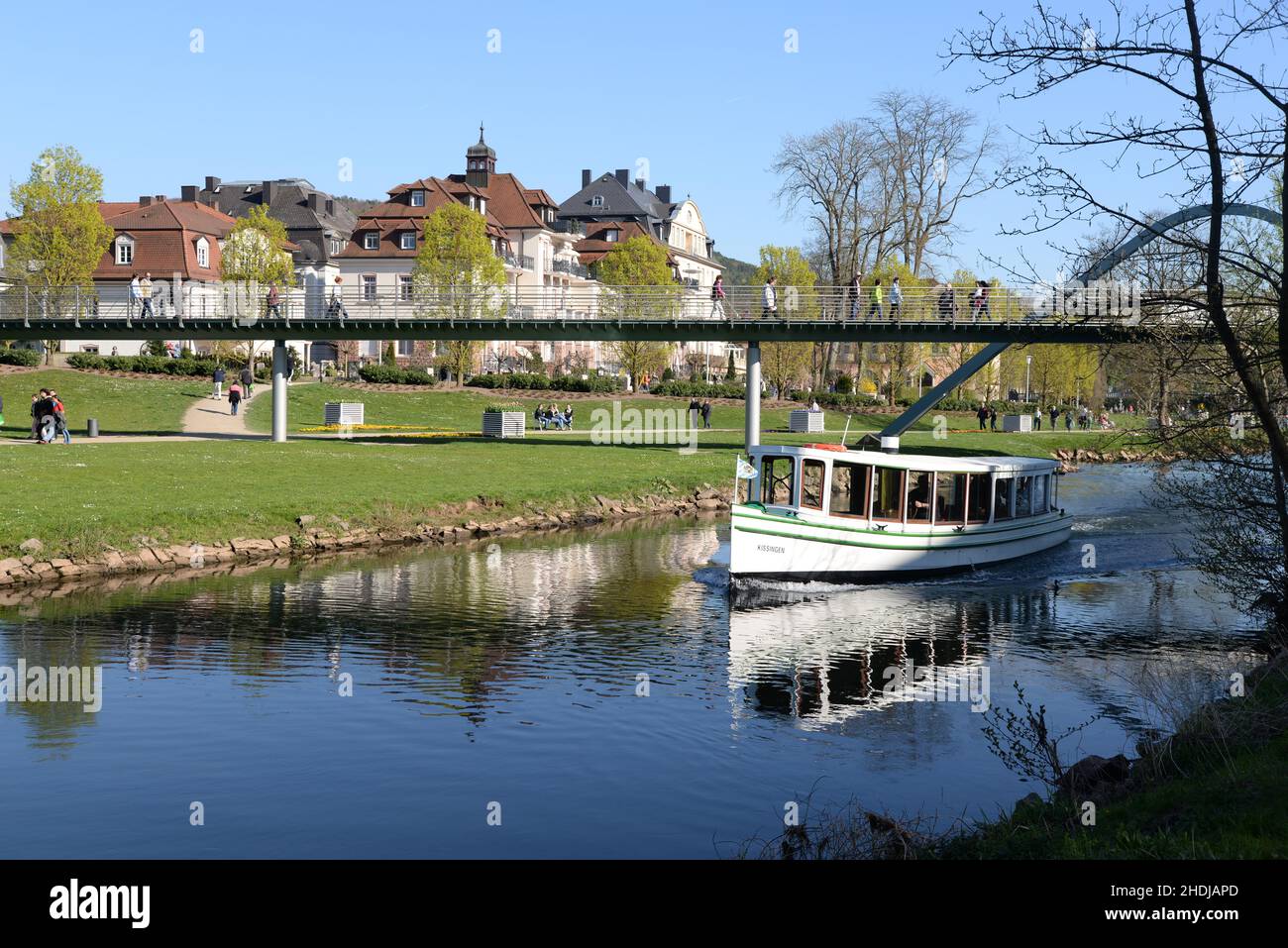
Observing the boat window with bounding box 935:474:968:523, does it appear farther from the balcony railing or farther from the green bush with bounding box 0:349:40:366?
the balcony railing

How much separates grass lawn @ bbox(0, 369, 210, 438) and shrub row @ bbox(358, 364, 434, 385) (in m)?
9.87

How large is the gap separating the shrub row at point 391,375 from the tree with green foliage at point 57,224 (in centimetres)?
1614

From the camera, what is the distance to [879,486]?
30359mm

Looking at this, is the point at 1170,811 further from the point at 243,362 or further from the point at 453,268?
the point at 243,362

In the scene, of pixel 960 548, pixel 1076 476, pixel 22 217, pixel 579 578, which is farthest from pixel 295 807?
pixel 22 217

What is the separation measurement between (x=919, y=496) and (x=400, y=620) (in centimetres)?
1379

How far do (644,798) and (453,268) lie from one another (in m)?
70.9

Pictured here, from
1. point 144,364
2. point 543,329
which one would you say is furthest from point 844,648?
point 144,364

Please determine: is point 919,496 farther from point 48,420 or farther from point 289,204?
point 289,204

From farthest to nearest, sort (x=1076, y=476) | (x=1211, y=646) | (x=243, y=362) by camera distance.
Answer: (x=243, y=362), (x=1076, y=476), (x=1211, y=646)

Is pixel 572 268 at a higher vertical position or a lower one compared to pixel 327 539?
higher

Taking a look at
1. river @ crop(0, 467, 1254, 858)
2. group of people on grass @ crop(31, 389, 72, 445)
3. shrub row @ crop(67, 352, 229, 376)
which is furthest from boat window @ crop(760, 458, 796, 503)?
shrub row @ crop(67, 352, 229, 376)

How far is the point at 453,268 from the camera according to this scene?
81.6m
